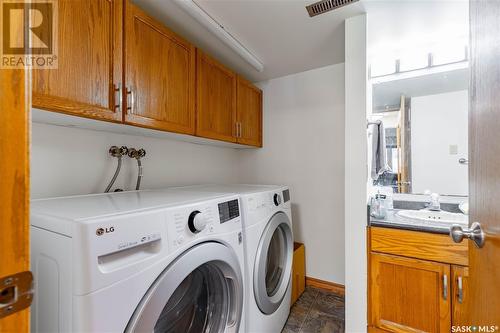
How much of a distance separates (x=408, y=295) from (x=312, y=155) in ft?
4.17

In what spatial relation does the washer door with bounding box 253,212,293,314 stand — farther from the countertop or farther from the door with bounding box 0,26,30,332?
the door with bounding box 0,26,30,332

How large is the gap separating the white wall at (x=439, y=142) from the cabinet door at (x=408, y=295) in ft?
2.60

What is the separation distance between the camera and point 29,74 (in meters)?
0.42

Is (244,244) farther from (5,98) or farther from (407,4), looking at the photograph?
(407,4)

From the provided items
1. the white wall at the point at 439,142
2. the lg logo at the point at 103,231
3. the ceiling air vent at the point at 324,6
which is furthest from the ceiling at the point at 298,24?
the lg logo at the point at 103,231

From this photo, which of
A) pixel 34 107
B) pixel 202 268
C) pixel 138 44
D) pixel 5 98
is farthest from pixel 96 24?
pixel 202 268

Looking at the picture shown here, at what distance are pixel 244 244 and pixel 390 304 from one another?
0.96 m

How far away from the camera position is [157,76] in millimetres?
1262

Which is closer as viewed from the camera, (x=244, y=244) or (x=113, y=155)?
(x=244, y=244)

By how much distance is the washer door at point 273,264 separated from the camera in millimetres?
1267

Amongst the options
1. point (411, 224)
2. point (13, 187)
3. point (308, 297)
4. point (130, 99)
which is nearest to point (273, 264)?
point (308, 297)

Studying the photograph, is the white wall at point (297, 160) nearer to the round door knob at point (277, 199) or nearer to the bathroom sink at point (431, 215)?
the bathroom sink at point (431, 215)

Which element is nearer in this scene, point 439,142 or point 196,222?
point 196,222

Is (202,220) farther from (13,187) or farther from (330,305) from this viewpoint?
(330,305)
